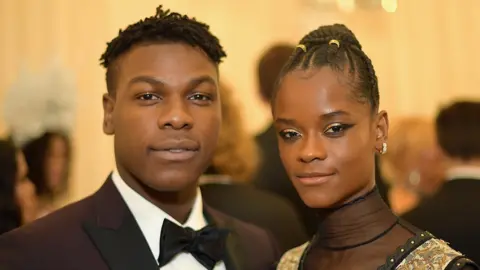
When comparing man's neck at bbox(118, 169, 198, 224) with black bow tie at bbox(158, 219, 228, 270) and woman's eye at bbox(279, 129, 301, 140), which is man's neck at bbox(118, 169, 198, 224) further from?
woman's eye at bbox(279, 129, 301, 140)

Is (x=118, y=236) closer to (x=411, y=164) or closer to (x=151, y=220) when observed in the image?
(x=151, y=220)

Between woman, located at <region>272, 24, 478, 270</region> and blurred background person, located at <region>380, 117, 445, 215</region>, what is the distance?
8.05 ft

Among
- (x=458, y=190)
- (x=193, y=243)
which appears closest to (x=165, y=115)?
(x=193, y=243)

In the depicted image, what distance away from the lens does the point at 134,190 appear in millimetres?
1942

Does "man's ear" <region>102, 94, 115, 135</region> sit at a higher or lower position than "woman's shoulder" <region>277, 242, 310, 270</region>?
higher

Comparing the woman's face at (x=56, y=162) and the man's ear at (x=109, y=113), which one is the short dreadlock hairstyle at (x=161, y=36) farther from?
the woman's face at (x=56, y=162)

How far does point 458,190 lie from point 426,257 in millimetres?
1270

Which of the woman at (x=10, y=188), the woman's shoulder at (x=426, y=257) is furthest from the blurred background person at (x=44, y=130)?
the woman's shoulder at (x=426, y=257)

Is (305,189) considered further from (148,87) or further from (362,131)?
(148,87)

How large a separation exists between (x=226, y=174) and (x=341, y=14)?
2.43 m

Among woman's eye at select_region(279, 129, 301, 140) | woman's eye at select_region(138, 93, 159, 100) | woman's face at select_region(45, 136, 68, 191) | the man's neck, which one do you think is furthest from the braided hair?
woman's face at select_region(45, 136, 68, 191)

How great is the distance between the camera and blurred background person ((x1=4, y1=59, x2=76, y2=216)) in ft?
10.4

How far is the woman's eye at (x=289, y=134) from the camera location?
1609mm

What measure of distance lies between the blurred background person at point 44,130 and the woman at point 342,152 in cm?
173
